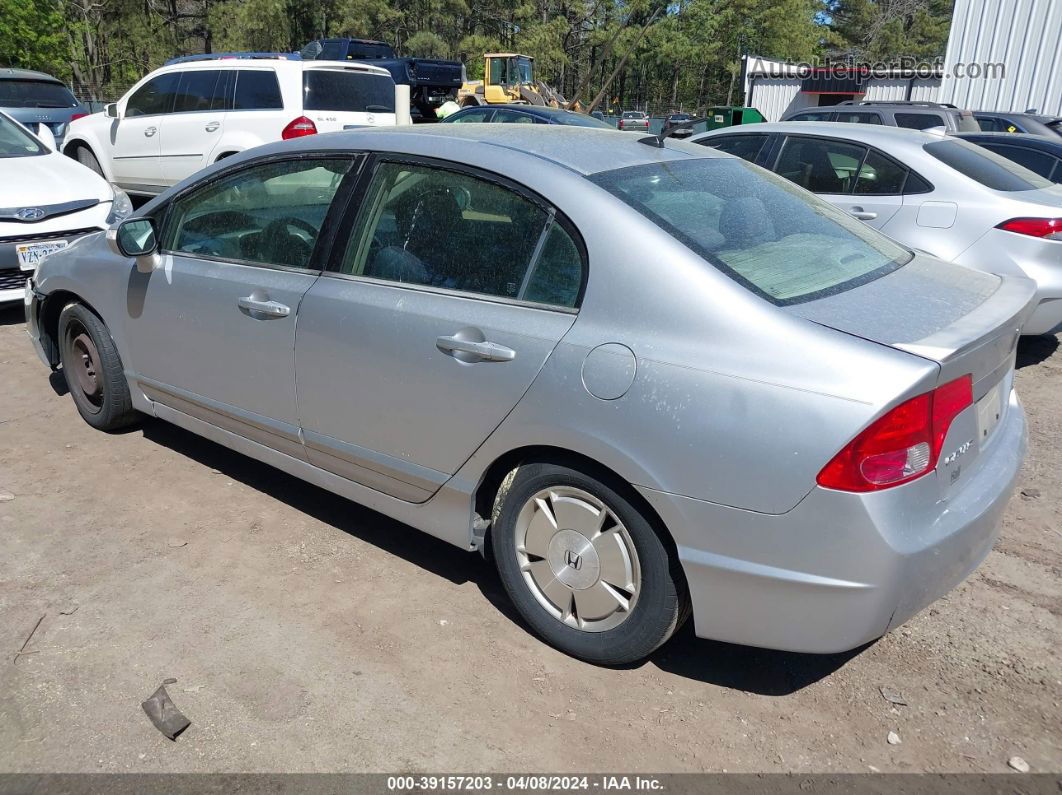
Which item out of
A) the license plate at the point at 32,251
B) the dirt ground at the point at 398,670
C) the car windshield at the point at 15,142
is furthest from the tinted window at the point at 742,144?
the car windshield at the point at 15,142

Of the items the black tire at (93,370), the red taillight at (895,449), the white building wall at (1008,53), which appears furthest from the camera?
the white building wall at (1008,53)

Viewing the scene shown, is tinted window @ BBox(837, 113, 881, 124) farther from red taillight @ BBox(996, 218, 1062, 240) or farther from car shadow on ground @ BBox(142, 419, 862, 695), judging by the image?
car shadow on ground @ BBox(142, 419, 862, 695)

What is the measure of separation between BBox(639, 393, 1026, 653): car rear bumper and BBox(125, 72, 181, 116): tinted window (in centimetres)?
1023

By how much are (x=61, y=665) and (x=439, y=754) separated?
1328 mm

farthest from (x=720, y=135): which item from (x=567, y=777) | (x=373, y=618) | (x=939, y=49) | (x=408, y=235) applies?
(x=939, y=49)

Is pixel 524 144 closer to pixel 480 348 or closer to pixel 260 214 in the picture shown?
pixel 480 348

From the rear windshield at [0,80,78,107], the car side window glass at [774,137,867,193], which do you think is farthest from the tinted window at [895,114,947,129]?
the rear windshield at [0,80,78,107]

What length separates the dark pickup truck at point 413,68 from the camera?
24719mm

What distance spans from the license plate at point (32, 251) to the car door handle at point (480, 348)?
479 centimetres

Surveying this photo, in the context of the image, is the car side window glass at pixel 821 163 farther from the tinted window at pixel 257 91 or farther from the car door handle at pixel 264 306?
the tinted window at pixel 257 91

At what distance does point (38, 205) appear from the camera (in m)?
6.50

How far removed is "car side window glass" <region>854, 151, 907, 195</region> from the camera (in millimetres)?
6156

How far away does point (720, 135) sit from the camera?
23.4 feet

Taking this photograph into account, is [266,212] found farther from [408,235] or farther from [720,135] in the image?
[720,135]
